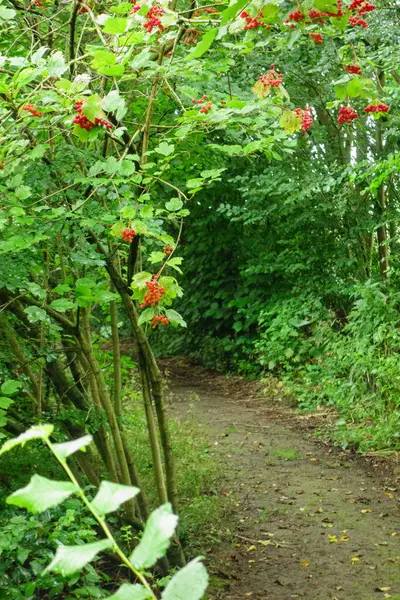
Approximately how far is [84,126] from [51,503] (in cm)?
201

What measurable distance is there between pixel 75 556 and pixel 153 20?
222cm

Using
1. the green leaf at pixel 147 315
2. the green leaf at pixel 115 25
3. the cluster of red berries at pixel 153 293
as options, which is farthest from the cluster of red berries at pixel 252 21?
the green leaf at pixel 147 315

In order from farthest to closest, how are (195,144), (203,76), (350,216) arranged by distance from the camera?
(350,216), (195,144), (203,76)

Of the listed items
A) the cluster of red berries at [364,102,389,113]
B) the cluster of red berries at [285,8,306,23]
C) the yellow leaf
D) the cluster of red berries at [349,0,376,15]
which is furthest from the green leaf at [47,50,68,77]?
the yellow leaf

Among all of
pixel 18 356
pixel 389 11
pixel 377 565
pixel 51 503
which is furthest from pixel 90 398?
pixel 389 11

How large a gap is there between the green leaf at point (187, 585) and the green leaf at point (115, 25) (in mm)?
2035

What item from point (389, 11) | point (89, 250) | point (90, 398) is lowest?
point (90, 398)

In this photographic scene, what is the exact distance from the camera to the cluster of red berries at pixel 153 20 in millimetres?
2520

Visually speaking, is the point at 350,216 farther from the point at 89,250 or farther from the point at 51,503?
the point at 51,503

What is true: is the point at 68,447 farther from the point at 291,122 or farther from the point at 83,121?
the point at 291,122

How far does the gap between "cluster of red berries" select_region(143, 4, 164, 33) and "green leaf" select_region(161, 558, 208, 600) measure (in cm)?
221

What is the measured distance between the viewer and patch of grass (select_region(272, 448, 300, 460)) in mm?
6547

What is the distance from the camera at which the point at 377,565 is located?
4316mm

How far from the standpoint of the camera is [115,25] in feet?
7.72
